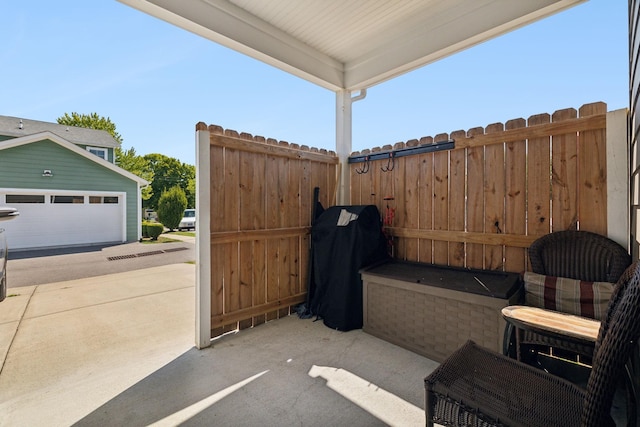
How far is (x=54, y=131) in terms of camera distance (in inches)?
459

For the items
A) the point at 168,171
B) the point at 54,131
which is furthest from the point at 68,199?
the point at 168,171

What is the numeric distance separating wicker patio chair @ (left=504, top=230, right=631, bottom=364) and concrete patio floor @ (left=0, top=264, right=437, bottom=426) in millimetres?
699

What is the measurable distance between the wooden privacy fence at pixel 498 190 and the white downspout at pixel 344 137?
49cm

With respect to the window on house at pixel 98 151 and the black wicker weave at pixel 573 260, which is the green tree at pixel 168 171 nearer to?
the window on house at pixel 98 151

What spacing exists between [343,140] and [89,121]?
24.2m

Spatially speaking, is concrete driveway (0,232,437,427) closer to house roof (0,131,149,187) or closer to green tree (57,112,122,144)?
house roof (0,131,149,187)

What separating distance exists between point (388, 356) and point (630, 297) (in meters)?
2.00

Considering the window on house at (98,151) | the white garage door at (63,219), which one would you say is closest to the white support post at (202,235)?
the white garage door at (63,219)

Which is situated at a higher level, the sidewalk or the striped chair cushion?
the striped chair cushion

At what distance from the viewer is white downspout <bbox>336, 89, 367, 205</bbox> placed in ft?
12.3

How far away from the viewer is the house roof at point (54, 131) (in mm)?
10086

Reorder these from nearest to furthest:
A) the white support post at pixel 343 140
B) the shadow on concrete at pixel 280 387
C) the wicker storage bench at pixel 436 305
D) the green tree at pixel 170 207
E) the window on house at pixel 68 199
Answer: the shadow on concrete at pixel 280 387 → the wicker storage bench at pixel 436 305 → the white support post at pixel 343 140 → the window on house at pixel 68 199 → the green tree at pixel 170 207

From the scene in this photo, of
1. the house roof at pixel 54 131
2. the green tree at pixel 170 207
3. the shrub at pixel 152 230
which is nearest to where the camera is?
the house roof at pixel 54 131

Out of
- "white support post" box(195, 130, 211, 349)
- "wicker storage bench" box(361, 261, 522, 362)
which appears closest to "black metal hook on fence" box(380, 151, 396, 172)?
"wicker storage bench" box(361, 261, 522, 362)
